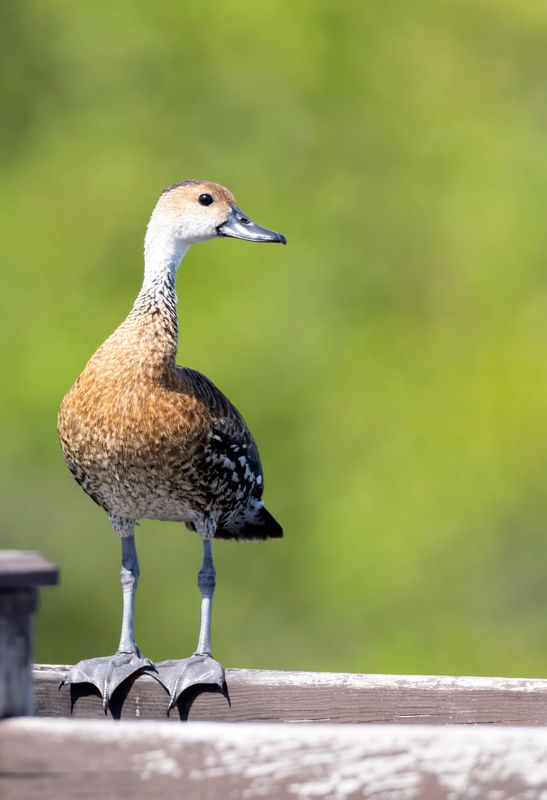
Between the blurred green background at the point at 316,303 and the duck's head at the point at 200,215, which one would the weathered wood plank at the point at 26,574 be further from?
the blurred green background at the point at 316,303

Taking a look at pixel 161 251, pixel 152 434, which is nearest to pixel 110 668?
pixel 152 434

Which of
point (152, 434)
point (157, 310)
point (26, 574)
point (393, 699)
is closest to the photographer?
point (26, 574)

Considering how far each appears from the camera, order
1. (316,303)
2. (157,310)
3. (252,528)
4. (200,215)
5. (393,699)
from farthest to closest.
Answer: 1. (316,303)
2. (252,528)
3. (200,215)
4. (157,310)
5. (393,699)

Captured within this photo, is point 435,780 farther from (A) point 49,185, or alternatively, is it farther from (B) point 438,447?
(A) point 49,185

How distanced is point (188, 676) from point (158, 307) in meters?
1.30

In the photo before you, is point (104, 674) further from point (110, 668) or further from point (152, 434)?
point (152, 434)

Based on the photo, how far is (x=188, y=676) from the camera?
3594 millimetres

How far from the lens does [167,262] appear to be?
183 inches

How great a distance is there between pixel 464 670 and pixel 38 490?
3.52 metres

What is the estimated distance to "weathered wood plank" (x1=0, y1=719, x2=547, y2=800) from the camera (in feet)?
6.48

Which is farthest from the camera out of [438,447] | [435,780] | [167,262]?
[438,447]

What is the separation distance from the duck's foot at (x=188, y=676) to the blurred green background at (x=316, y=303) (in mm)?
7149

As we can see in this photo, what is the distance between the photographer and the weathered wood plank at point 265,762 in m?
1.98

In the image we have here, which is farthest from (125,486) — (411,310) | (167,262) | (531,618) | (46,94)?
(46,94)
